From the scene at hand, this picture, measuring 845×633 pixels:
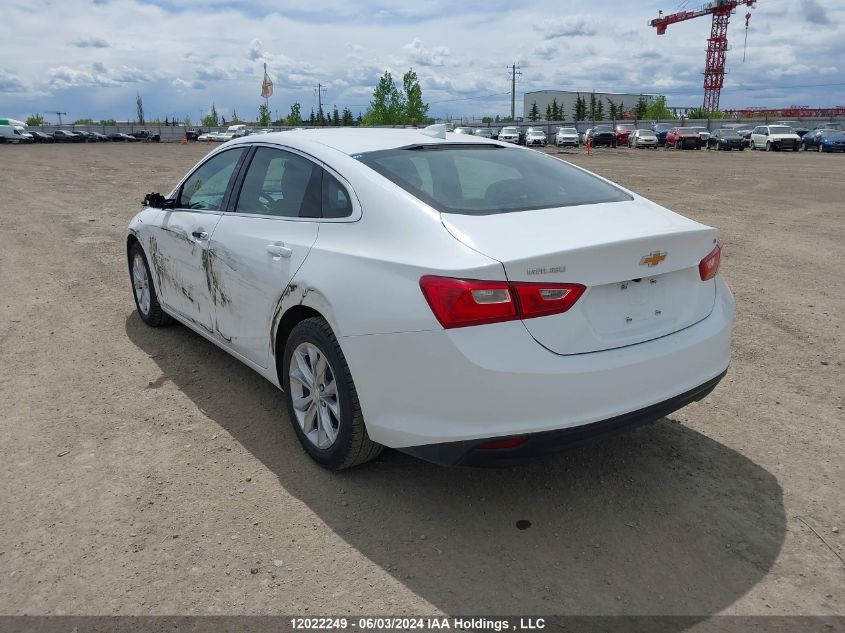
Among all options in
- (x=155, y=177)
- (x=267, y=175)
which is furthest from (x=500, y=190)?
(x=155, y=177)

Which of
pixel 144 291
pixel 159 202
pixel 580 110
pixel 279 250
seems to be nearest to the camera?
pixel 279 250

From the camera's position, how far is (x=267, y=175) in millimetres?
4125

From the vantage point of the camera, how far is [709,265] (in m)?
3.32

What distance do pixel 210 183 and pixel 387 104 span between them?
281 ft

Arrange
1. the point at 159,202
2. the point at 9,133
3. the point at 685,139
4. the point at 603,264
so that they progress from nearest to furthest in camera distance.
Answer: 1. the point at 603,264
2. the point at 159,202
3. the point at 685,139
4. the point at 9,133

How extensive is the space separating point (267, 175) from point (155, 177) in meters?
21.0

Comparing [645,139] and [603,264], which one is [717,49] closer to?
[645,139]

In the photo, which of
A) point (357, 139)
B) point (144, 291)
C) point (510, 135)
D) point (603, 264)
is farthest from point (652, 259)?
point (510, 135)

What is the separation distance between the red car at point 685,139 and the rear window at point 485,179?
48.9 meters

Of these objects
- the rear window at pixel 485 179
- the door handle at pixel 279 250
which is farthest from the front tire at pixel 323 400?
the rear window at pixel 485 179

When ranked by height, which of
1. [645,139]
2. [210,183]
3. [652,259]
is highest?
[210,183]

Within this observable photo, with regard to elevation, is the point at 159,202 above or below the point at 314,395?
above

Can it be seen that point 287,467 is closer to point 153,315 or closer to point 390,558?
point 390,558

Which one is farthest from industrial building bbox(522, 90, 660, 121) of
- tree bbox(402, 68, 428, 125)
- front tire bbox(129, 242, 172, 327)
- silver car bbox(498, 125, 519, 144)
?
front tire bbox(129, 242, 172, 327)
